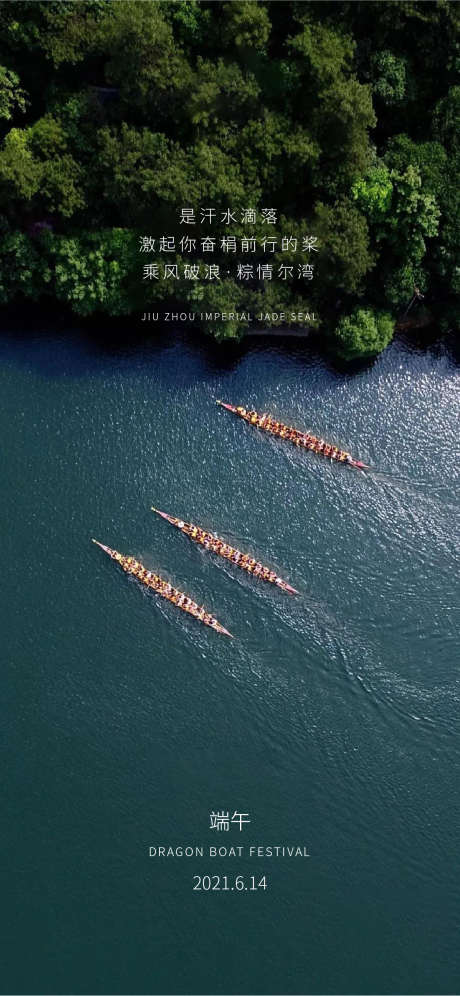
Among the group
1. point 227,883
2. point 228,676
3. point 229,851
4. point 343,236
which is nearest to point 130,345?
point 343,236

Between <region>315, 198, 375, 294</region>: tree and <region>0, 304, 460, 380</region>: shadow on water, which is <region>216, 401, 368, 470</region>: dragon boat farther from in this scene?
<region>315, 198, 375, 294</region>: tree

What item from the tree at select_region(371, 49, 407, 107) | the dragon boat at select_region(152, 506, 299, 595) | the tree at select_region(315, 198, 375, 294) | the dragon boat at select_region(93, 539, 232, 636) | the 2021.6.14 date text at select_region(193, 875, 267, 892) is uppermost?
the tree at select_region(371, 49, 407, 107)

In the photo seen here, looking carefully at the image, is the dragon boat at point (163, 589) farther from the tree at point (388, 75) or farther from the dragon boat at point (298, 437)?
the tree at point (388, 75)

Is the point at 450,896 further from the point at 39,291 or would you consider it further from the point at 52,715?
the point at 39,291

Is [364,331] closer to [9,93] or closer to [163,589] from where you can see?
[163,589]

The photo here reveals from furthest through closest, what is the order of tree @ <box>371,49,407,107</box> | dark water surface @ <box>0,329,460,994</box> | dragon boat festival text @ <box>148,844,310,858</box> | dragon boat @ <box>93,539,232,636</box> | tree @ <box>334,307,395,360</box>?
dragon boat @ <box>93,539,232,636</box> → dragon boat festival text @ <box>148,844,310,858</box> → dark water surface @ <box>0,329,460,994</box> → tree @ <box>334,307,395,360</box> → tree @ <box>371,49,407,107</box>

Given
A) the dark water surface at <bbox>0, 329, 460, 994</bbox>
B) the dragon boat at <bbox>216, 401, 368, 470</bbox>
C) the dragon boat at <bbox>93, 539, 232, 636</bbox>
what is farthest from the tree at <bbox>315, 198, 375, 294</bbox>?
the dragon boat at <bbox>93, 539, 232, 636</bbox>
